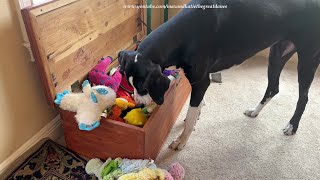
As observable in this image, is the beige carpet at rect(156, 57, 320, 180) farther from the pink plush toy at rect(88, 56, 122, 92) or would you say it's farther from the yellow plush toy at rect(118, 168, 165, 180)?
the pink plush toy at rect(88, 56, 122, 92)

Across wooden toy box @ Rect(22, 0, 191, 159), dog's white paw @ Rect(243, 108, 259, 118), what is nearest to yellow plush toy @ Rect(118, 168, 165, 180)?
wooden toy box @ Rect(22, 0, 191, 159)

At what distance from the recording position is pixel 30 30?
40.3 inches

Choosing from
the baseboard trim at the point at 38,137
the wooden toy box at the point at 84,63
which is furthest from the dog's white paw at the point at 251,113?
the baseboard trim at the point at 38,137

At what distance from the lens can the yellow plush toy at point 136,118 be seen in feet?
3.91

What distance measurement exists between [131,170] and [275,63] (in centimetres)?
100

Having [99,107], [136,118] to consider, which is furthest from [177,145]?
[99,107]

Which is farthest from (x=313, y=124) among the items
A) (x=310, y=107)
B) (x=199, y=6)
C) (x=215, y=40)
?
(x=199, y=6)

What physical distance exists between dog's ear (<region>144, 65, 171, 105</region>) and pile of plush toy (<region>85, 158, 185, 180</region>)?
30cm

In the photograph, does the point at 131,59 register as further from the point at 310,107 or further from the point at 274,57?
the point at 310,107

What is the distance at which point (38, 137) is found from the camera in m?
1.32

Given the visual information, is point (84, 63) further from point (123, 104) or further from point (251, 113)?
point (251, 113)

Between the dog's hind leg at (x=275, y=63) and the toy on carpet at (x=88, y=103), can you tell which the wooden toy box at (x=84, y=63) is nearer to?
the toy on carpet at (x=88, y=103)

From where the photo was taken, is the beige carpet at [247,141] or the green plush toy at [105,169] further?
the beige carpet at [247,141]

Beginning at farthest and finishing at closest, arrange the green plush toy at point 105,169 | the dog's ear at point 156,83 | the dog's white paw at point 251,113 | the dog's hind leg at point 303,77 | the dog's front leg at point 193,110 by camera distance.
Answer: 1. the dog's white paw at point 251,113
2. the dog's hind leg at point 303,77
3. the dog's front leg at point 193,110
4. the green plush toy at point 105,169
5. the dog's ear at point 156,83
